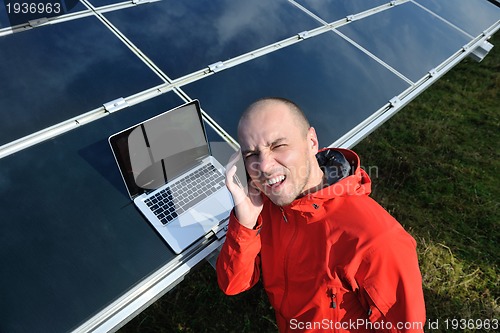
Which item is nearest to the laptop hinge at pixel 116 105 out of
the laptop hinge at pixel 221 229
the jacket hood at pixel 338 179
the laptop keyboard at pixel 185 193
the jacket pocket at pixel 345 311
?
the laptop keyboard at pixel 185 193

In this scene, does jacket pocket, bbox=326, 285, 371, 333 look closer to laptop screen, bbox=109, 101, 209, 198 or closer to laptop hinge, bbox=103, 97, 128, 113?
laptop screen, bbox=109, 101, 209, 198

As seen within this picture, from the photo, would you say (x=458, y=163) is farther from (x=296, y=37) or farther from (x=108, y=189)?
(x=108, y=189)

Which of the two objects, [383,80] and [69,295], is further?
[383,80]

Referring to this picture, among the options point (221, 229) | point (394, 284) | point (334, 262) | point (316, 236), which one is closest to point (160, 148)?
point (221, 229)

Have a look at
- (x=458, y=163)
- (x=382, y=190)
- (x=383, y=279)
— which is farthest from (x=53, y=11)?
(x=458, y=163)

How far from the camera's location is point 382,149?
551 centimetres

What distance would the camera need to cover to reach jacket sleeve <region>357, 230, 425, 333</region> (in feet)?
6.16

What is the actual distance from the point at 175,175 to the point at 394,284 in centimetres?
136

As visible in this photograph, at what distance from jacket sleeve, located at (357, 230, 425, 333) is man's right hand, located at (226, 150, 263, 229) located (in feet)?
2.07

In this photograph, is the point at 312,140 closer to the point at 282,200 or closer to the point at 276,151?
the point at 276,151

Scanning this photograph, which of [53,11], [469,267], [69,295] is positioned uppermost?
[53,11]

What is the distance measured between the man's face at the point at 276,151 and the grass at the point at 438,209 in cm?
177

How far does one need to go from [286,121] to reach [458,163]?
13.9 ft

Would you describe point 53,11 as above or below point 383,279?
above
